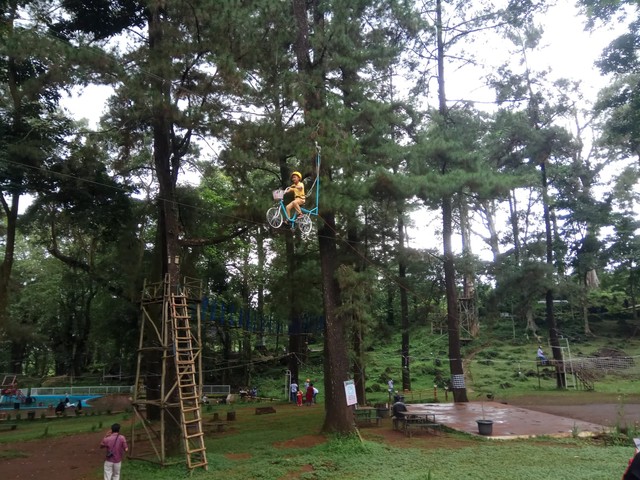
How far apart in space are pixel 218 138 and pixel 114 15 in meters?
5.19

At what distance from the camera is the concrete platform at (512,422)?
39.8 feet

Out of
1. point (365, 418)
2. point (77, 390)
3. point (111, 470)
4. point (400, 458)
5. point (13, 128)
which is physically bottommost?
point (77, 390)

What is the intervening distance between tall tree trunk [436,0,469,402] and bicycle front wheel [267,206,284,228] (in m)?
9.67

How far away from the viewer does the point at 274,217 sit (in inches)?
413

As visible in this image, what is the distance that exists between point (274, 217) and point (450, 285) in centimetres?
1172

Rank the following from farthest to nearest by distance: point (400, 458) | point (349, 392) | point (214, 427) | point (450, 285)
→ 1. point (450, 285)
2. point (214, 427)
3. point (349, 392)
4. point (400, 458)

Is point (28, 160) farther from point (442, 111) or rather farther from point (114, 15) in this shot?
point (442, 111)

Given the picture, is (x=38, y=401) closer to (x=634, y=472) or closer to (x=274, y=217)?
(x=274, y=217)

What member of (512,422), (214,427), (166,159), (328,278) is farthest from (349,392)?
(166,159)

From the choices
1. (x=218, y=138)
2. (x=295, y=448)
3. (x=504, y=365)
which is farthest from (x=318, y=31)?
(x=504, y=365)

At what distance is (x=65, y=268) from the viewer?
31.7m

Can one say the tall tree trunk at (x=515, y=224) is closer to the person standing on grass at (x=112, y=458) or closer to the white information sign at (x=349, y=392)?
the white information sign at (x=349, y=392)

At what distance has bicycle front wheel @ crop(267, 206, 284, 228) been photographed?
10516mm

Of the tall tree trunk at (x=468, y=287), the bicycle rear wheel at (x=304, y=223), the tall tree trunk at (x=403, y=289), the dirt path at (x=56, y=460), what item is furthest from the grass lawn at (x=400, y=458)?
the tall tree trunk at (x=468, y=287)
